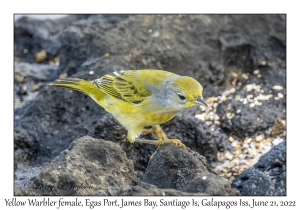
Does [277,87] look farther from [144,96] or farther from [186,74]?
[144,96]

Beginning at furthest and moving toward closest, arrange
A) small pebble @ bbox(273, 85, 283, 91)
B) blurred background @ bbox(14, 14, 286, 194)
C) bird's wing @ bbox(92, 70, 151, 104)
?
small pebble @ bbox(273, 85, 283, 91) < blurred background @ bbox(14, 14, 286, 194) < bird's wing @ bbox(92, 70, 151, 104)

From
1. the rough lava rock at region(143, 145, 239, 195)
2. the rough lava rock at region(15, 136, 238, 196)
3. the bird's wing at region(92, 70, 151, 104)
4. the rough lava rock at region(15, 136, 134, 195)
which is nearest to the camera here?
the rough lava rock at region(15, 136, 238, 196)

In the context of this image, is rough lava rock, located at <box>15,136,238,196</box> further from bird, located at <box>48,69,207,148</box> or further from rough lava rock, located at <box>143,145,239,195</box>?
bird, located at <box>48,69,207,148</box>

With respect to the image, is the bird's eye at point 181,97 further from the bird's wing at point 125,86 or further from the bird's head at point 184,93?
the bird's wing at point 125,86

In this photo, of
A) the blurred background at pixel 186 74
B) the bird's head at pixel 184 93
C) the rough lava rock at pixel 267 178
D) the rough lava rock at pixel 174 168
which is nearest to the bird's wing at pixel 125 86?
the bird's head at pixel 184 93

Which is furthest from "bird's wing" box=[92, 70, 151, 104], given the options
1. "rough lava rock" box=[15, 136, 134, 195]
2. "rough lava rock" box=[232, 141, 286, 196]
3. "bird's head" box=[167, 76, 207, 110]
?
"rough lava rock" box=[232, 141, 286, 196]

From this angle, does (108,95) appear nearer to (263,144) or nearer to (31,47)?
(263,144)
